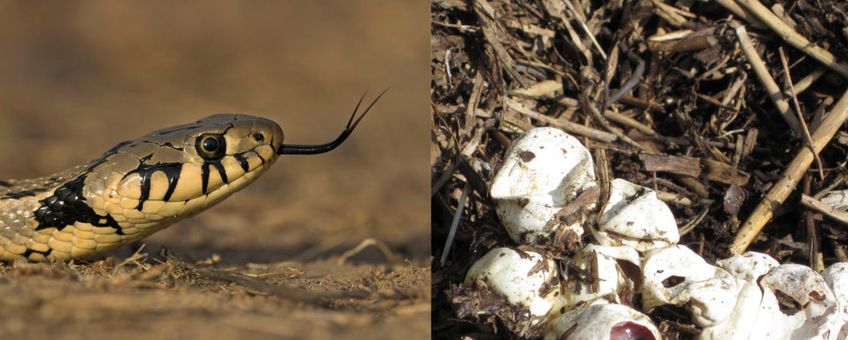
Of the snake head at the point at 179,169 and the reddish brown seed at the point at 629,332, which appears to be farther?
the snake head at the point at 179,169

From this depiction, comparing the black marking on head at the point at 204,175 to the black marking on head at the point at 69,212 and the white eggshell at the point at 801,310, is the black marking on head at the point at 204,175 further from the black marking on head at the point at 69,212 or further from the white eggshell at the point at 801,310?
the white eggshell at the point at 801,310

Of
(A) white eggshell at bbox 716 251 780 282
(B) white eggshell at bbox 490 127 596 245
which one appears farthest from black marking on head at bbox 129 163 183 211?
(A) white eggshell at bbox 716 251 780 282

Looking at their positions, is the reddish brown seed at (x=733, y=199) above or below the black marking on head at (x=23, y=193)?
below

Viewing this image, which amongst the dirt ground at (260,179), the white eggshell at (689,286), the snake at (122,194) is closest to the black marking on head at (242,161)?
the snake at (122,194)

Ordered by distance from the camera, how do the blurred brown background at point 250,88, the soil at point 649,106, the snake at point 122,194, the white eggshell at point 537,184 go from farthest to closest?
the blurred brown background at point 250,88 → the snake at point 122,194 → the soil at point 649,106 → the white eggshell at point 537,184

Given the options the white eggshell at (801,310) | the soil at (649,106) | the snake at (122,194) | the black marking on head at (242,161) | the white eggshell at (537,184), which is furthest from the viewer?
the black marking on head at (242,161)

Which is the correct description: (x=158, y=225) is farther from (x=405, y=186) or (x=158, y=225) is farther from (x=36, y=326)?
(x=405, y=186)

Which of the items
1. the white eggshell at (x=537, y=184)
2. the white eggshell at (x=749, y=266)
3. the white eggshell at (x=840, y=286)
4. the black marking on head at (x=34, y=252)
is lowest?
the white eggshell at (x=840, y=286)
